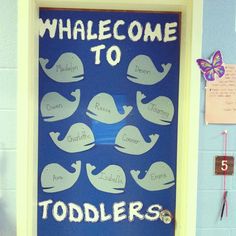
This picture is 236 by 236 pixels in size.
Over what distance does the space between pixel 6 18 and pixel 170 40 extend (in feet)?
2.68

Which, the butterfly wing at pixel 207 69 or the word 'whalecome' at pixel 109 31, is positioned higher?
the word 'whalecome' at pixel 109 31

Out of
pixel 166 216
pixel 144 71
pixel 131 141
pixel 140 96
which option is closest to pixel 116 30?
pixel 144 71

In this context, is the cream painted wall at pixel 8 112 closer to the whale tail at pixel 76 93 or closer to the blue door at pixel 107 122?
the blue door at pixel 107 122

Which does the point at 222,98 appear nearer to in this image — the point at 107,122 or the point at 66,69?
the point at 107,122

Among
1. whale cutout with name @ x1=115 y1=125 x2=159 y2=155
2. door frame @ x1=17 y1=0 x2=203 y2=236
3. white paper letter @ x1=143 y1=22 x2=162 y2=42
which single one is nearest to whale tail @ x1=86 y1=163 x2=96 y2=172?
whale cutout with name @ x1=115 y1=125 x2=159 y2=155

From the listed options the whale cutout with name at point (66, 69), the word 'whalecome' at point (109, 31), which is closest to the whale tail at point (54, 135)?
the whale cutout with name at point (66, 69)

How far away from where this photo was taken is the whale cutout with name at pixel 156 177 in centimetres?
178

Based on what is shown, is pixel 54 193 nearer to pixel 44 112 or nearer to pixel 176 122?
pixel 44 112

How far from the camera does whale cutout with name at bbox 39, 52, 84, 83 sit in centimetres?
173

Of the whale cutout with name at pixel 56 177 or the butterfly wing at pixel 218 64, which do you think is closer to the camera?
the butterfly wing at pixel 218 64

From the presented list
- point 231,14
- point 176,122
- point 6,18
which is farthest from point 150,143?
point 6,18

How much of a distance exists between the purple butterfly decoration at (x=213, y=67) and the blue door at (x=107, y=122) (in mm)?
183

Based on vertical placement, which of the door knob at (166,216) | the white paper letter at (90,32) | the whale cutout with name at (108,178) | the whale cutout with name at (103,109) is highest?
the white paper letter at (90,32)

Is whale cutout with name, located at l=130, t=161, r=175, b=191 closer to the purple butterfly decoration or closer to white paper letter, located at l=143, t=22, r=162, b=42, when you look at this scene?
the purple butterfly decoration
